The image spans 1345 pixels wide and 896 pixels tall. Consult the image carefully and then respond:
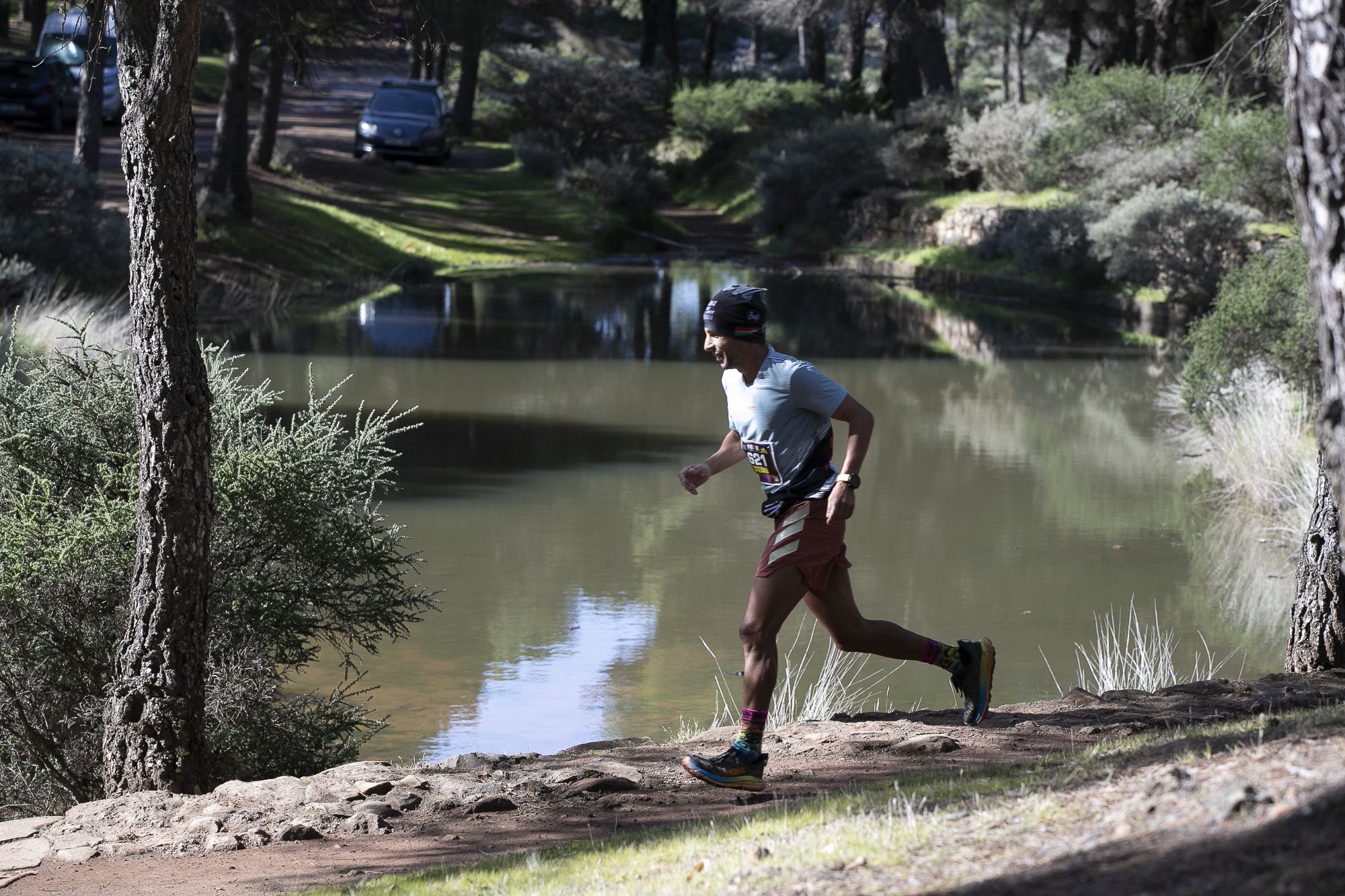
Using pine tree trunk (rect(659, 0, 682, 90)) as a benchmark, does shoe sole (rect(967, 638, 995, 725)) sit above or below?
below

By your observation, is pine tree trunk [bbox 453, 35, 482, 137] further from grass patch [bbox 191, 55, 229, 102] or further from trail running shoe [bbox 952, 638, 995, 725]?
trail running shoe [bbox 952, 638, 995, 725]

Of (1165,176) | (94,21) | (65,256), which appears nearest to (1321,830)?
(94,21)

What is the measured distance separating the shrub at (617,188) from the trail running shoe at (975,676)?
3809 centimetres

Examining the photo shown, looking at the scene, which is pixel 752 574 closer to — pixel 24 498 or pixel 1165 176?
pixel 24 498

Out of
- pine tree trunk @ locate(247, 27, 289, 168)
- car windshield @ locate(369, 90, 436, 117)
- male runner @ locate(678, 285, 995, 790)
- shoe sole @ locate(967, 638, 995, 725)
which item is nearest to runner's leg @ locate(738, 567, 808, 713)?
male runner @ locate(678, 285, 995, 790)

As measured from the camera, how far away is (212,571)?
7.20 metres

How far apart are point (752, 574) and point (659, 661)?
205cm

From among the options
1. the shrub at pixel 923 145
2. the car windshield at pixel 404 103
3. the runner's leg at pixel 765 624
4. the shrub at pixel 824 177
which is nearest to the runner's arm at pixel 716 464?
the runner's leg at pixel 765 624

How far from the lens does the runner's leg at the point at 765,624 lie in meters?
5.91

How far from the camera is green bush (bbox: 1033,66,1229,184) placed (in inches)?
1351

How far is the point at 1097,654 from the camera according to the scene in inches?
397

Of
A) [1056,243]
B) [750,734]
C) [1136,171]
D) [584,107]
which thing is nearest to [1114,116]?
[1136,171]

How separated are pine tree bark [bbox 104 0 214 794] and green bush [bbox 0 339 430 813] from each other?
1.97 ft

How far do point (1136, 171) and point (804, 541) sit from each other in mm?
28696
